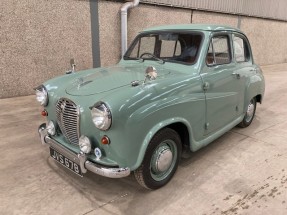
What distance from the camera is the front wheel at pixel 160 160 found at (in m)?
2.56

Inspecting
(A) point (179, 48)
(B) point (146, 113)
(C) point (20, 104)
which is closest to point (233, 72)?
(A) point (179, 48)

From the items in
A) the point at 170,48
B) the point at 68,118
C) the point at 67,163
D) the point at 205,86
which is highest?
the point at 170,48

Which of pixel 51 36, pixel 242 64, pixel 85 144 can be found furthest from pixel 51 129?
pixel 51 36

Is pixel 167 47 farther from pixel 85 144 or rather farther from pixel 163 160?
pixel 85 144

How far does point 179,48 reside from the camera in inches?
131

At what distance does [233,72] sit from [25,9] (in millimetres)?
5037

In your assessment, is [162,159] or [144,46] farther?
[144,46]

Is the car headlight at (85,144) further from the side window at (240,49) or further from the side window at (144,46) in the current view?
the side window at (240,49)

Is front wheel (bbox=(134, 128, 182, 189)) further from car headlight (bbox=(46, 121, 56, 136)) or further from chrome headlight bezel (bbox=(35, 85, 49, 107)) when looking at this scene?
chrome headlight bezel (bbox=(35, 85, 49, 107))

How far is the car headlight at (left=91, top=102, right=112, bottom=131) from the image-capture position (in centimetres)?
222

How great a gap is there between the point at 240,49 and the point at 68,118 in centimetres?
274

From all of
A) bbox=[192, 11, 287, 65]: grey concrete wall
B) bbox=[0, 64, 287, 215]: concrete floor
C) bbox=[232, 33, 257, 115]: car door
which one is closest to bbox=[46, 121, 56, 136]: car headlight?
bbox=[0, 64, 287, 215]: concrete floor

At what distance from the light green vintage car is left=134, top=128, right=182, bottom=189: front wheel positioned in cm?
1

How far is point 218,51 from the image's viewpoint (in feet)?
11.2
